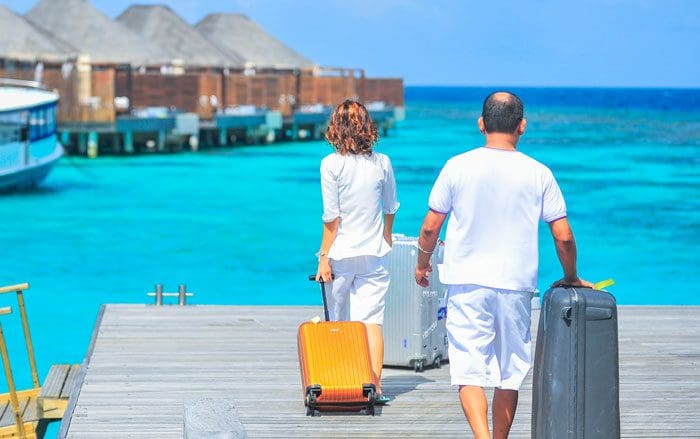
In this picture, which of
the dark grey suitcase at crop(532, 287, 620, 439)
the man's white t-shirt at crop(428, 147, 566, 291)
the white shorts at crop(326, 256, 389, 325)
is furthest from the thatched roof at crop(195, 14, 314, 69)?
the dark grey suitcase at crop(532, 287, 620, 439)

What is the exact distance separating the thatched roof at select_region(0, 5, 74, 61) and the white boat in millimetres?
36608

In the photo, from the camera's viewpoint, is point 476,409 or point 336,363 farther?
point 336,363

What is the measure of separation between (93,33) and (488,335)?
3377 inches

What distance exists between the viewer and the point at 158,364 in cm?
768

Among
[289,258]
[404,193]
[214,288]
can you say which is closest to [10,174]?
[404,193]

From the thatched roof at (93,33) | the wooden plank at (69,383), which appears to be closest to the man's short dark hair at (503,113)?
the wooden plank at (69,383)

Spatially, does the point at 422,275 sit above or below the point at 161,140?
above

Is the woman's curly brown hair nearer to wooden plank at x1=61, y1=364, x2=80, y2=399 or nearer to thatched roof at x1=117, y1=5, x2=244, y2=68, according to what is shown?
wooden plank at x1=61, y1=364, x2=80, y2=399

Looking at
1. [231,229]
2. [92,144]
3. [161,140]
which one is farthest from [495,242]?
[161,140]

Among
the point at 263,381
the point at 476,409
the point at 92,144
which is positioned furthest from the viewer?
the point at 92,144

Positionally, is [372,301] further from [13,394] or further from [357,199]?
[13,394]

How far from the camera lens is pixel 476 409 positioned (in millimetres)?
5160

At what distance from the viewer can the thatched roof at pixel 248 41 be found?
359 feet

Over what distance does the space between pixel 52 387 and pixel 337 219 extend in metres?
2.51
